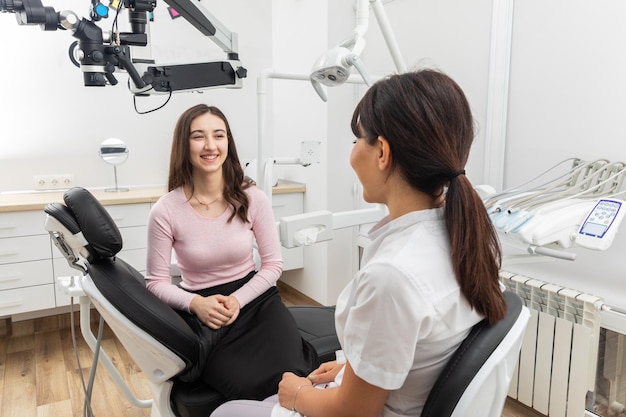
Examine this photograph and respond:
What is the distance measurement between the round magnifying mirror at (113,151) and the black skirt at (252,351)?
66.3 inches

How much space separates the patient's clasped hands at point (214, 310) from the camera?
55.6 inches

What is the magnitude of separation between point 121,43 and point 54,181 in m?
1.97

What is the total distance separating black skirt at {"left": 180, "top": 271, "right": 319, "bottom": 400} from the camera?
1271mm

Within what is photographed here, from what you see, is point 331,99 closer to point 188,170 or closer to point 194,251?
point 188,170

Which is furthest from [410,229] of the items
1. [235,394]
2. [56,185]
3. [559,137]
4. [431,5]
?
[56,185]

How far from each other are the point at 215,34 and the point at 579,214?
1.32 m

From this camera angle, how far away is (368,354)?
71 cm

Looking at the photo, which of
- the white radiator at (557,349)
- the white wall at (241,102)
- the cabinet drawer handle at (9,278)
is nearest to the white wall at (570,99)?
the white radiator at (557,349)

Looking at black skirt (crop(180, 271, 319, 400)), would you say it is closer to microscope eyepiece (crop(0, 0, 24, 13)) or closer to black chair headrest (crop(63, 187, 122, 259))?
black chair headrest (crop(63, 187, 122, 259))

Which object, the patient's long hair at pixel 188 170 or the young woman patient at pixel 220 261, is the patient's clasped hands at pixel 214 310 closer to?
the young woman patient at pixel 220 261

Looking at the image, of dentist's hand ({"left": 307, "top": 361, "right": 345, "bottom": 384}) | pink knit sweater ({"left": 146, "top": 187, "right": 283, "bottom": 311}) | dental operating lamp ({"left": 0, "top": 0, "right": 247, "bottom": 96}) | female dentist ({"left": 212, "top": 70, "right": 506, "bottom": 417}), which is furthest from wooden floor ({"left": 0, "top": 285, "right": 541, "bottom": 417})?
female dentist ({"left": 212, "top": 70, "right": 506, "bottom": 417})

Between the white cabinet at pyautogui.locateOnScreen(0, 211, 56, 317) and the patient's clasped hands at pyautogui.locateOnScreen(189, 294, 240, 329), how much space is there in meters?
1.52

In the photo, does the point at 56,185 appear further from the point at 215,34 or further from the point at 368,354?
the point at 368,354

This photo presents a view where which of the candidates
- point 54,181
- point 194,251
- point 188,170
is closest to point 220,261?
point 194,251
